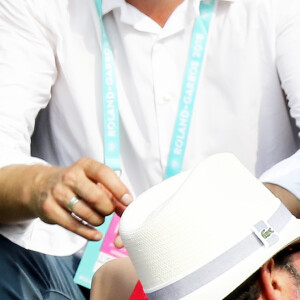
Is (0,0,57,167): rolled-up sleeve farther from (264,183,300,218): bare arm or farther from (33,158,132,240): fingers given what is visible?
(264,183,300,218): bare arm

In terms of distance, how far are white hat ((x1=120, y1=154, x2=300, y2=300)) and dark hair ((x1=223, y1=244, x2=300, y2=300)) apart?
1.6 inches

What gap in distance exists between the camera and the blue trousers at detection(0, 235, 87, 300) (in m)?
1.73

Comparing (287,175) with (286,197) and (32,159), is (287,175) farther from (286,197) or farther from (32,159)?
(32,159)

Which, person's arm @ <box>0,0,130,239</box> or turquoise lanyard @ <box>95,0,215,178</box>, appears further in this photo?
turquoise lanyard @ <box>95,0,215,178</box>

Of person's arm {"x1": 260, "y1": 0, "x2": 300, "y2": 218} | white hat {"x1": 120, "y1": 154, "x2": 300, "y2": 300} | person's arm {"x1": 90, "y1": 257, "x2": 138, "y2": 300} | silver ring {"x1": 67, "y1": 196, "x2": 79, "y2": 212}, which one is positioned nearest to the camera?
white hat {"x1": 120, "y1": 154, "x2": 300, "y2": 300}

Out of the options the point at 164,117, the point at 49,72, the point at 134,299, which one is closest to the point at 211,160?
the point at 134,299

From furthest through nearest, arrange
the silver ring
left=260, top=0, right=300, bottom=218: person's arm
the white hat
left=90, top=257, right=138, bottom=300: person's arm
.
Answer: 1. left=260, top=0, right=300, bottom=218: person's arm
2. left=90, top=257, right=138, bottom=300: person's arm
3. the silver ring
4. the white hat

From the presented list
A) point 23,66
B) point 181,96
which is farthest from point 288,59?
point 23,66

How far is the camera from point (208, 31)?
191 cm

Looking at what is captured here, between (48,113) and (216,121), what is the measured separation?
441mm

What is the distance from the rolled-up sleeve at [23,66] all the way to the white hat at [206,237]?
25.5 inches

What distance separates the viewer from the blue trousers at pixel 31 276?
1730 mm

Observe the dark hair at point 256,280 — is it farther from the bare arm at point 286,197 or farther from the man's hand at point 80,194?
the bare arm at point 286,197

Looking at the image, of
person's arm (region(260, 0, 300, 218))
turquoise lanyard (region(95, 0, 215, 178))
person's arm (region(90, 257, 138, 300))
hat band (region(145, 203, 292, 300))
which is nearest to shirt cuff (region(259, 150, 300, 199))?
person's arm (region(260, 0, 300, 218))
